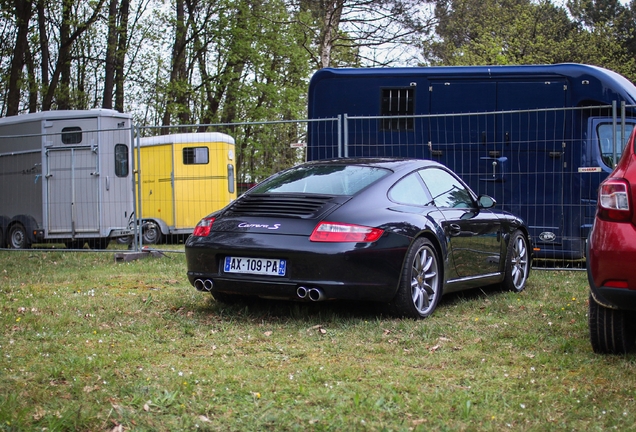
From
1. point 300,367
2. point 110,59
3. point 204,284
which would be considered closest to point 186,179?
point 110,59

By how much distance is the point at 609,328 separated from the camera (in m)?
5.03

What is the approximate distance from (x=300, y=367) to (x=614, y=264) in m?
1.91

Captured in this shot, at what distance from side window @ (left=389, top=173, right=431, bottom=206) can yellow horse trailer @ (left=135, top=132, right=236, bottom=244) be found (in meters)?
12.4

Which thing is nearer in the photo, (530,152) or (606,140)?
(606,140)

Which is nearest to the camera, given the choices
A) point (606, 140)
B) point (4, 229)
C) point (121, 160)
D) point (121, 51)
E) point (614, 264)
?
point (614, 264)

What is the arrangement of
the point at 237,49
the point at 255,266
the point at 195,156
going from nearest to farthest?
the point at 255,266
the point at 195,156
the point at 237,49

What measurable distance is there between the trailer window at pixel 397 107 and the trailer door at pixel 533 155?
4.16 feet

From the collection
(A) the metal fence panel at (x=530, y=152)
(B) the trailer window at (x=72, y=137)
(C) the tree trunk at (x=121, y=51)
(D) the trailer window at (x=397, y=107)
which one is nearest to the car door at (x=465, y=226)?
(A) the metal fence panel at (x=530, y=152)

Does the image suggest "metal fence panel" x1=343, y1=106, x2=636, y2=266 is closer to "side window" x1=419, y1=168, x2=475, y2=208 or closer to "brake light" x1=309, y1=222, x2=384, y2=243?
"side window" x1=419, y1=168, x2=475, y2=208

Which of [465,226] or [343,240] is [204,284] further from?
[465,226]

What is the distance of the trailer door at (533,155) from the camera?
11133 mm

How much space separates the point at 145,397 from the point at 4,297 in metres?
4.24

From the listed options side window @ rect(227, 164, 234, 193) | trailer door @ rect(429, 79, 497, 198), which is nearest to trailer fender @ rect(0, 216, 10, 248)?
side window @ rect(227, 164, 234, 193)

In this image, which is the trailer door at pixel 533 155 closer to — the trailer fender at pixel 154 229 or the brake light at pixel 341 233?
the brake light at pixel 341 233
